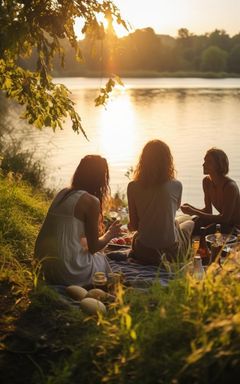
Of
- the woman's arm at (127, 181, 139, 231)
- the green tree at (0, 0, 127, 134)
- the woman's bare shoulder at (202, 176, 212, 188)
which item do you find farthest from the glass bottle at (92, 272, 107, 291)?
the woman's bare shoulder at (202, 176, 212, 188)

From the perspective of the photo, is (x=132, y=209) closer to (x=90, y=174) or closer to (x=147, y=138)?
(x=90, y=174)

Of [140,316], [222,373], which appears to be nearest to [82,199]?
[140,316]

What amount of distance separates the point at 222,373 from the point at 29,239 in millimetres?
3562

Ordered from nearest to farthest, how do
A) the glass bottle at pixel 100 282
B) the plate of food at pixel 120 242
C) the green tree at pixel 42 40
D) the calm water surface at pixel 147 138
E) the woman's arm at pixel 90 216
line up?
the green tree at pixel 42 40 < the glass bottle at pixel 100 282 < the woman's arm at pixel 90 216 < the plate of food at pixel 120 242 < the calm water surface at pixel 147 138

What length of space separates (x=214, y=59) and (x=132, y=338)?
8147cm

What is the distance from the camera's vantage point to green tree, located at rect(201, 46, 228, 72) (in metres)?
80.2

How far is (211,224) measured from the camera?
6.11 m

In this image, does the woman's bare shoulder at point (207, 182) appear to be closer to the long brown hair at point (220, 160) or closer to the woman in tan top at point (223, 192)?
the woman in tan top at point (223, 192)

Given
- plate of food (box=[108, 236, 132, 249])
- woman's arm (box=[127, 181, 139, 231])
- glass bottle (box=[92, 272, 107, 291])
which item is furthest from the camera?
plate of food (box=[108, 236, 132, 249])

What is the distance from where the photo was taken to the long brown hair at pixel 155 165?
504 cm

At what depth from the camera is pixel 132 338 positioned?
9.11ft

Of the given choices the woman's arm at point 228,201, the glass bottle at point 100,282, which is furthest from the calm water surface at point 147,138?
the glass bottle at point 100,282

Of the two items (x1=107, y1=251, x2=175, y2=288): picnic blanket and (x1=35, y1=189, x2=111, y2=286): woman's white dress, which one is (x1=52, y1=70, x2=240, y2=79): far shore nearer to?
(x1=107, y1=251, x2=175, y2=288): picnic blanket

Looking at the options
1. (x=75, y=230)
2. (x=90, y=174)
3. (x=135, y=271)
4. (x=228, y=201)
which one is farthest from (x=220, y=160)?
(x=75, y=230)
